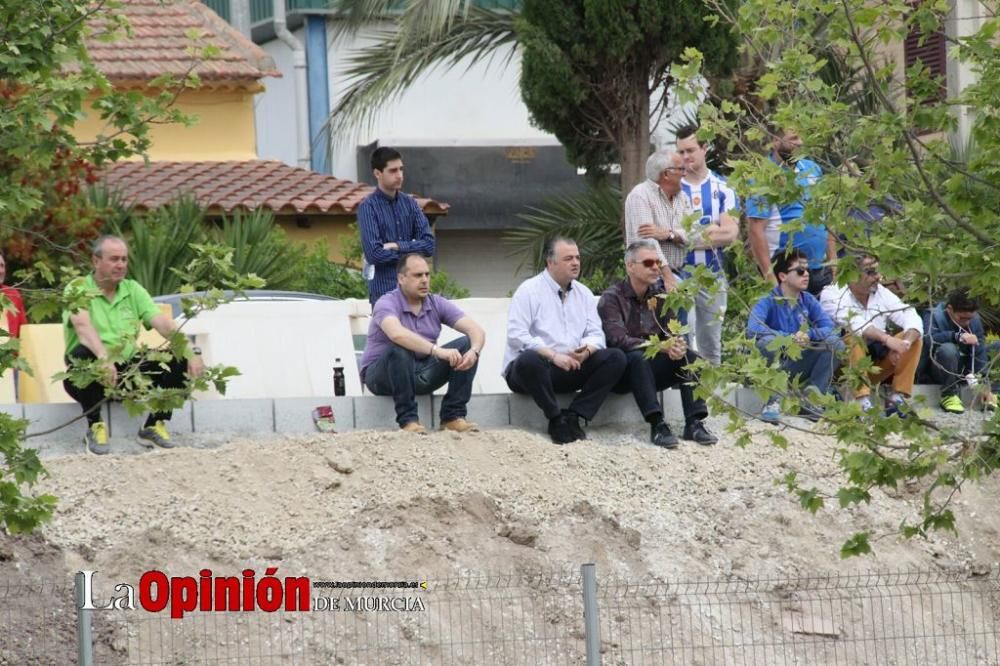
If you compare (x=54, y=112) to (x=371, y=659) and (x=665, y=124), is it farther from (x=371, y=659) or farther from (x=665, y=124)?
(x=665, y=124)

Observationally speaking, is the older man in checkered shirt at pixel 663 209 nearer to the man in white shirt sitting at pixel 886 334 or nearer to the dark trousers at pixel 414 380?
the man in white shirt sitting at pixel 886 334

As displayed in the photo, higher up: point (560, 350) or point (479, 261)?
point (560, 350)

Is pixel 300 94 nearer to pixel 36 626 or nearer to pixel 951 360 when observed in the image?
pixel 951 360

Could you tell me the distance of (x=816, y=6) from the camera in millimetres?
8320

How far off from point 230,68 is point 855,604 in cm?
1665

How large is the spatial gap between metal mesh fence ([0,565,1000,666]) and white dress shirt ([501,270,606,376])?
2.01m

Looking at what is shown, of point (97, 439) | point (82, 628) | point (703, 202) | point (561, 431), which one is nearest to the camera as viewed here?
point (82, 628)

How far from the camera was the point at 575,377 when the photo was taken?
1262 centimetres

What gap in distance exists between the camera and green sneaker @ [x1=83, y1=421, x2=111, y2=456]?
11.4m

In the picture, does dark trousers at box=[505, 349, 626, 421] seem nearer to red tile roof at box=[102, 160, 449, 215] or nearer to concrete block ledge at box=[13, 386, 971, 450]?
concrete block ledge at box=[13, 386, 971, 450]

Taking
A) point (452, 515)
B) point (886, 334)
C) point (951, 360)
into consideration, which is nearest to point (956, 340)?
point (951, 360)

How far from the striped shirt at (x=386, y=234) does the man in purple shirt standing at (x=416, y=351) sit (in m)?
0.46

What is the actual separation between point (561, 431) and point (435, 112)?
19.4 metres

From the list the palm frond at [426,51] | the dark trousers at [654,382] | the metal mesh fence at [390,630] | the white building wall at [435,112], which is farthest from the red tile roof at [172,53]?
the metal mesh fence at [390,630]
